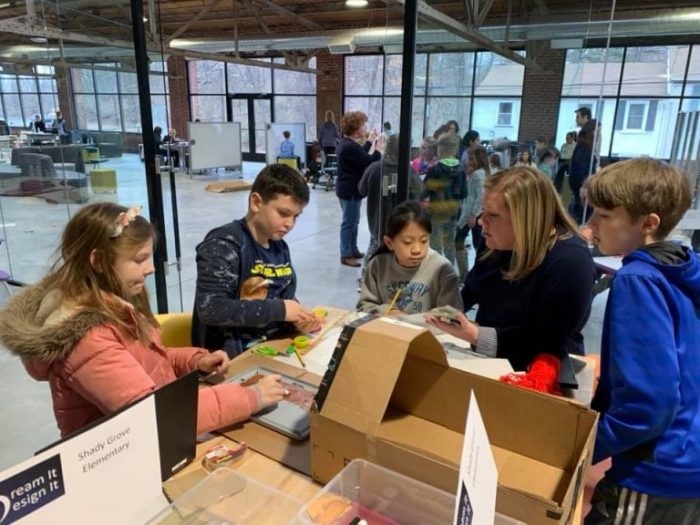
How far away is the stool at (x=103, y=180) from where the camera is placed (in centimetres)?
383

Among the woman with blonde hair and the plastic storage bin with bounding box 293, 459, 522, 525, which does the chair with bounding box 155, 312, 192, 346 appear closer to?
the woman with blonde hair

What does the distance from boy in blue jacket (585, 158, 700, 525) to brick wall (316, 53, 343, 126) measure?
1124 centimetres

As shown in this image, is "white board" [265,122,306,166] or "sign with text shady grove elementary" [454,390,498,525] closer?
"sign with text shady grove elementary" [454,390,498,525]

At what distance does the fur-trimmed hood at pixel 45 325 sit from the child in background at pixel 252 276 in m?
0.48

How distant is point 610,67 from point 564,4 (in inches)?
29.1

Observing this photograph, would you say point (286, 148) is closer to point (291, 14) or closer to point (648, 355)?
point (291, 14)

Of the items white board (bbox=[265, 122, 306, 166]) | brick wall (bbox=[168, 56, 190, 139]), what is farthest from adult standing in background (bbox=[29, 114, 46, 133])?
brick wall (bbox=[168, 56, 190, 139])

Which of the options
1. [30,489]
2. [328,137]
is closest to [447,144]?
[30,489]

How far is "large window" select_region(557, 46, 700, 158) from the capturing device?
3777 mm

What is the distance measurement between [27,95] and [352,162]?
277 cm

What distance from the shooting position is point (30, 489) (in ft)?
2.03

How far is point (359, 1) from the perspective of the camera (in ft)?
22.2

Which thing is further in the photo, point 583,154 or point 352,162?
point 352,162

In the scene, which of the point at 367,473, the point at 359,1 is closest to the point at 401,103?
the point at 367,473
